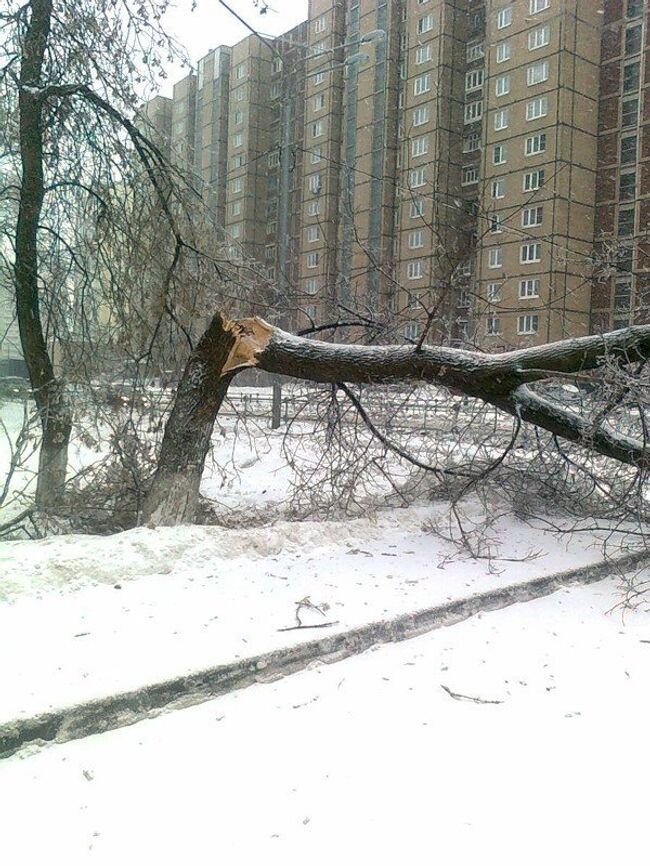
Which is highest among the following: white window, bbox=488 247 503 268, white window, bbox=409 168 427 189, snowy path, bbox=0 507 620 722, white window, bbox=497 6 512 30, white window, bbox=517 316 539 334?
white window, bbox=497 6 512 30

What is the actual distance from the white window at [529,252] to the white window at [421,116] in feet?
8.40

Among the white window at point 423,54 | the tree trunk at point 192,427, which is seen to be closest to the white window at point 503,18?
the white window at point 423,54

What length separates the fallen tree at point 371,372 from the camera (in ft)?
16.7

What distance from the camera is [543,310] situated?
7.79 metres

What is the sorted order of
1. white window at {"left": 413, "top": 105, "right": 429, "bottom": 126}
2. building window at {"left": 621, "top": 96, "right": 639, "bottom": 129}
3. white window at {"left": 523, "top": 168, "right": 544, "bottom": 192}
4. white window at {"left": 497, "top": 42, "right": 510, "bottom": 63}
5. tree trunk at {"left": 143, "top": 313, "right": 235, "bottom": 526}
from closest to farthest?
1. tree trunk at {"left": 143, "top": 313, "right": 235, "bottom": 526}
2. white window at {"left": 523, "top": 168, "right": 544, "bottom": 192}
3. building window at {"left": 621, "top": 96, "right": 639, "bottom": 129}
4. white window at {"left": 413, "top": 105, "right": 429, "bottom": 126}
5. white window at {"left": 497, "top": 42, "right": 510, "bottom": 63}

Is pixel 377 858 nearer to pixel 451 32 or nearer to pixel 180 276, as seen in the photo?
pixel 180 276

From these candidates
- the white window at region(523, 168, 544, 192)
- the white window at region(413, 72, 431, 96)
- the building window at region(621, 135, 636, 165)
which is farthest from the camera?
the white window at region(413, 72, 431, 96)

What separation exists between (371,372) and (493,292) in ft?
8.17

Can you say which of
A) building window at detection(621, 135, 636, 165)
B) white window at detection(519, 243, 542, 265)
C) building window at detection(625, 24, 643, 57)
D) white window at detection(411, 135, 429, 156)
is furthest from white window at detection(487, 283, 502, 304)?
building window at detection(625, 24, 643, 57)

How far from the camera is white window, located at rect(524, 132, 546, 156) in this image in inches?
365

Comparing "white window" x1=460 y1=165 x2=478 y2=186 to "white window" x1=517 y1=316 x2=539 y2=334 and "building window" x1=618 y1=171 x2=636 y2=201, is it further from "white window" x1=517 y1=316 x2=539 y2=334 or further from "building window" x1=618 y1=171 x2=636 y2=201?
"white window" x1=517 y1=316 x2=539 y2=334

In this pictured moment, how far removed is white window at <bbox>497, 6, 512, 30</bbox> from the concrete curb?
8.92 metres

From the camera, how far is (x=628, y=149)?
32.4ft

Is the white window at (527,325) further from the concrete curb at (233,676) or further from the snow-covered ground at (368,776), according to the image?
the snow-covered ground at (368,776)
